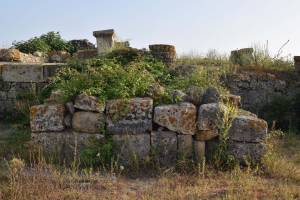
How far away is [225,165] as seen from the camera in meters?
6.79

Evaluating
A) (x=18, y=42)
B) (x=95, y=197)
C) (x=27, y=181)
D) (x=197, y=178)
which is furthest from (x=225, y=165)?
(x=18, y=42)

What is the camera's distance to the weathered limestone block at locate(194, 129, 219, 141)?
22.7ft

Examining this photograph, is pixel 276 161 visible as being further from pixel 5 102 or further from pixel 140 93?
pixel 5 102

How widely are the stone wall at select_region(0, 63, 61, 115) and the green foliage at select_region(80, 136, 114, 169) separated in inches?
147

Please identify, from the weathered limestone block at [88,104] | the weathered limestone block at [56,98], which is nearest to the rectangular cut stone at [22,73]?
the weathered limestone block at [56,98]

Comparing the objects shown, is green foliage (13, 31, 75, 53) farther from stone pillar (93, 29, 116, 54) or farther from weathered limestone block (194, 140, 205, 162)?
weathered limestone block (194, 140, 205, 162)

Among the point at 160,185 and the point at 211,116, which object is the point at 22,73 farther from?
the point at 160,185

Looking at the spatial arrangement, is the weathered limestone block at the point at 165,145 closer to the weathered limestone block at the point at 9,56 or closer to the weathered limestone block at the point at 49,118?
the weathered limestone block at the point at 49,118

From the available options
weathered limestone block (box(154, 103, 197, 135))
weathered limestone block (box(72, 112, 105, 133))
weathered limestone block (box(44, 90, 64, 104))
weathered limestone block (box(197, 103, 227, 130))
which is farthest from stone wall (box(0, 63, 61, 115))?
weathered limestone block (box(197, 103, 227, 130))

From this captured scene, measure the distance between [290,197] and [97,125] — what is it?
293 cm

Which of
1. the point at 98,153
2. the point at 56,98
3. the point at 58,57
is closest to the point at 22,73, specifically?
the point at 56,98

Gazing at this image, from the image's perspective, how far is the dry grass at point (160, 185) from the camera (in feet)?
17.4

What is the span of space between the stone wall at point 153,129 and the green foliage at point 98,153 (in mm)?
83

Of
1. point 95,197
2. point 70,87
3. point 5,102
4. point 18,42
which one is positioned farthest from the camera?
point 18,42
